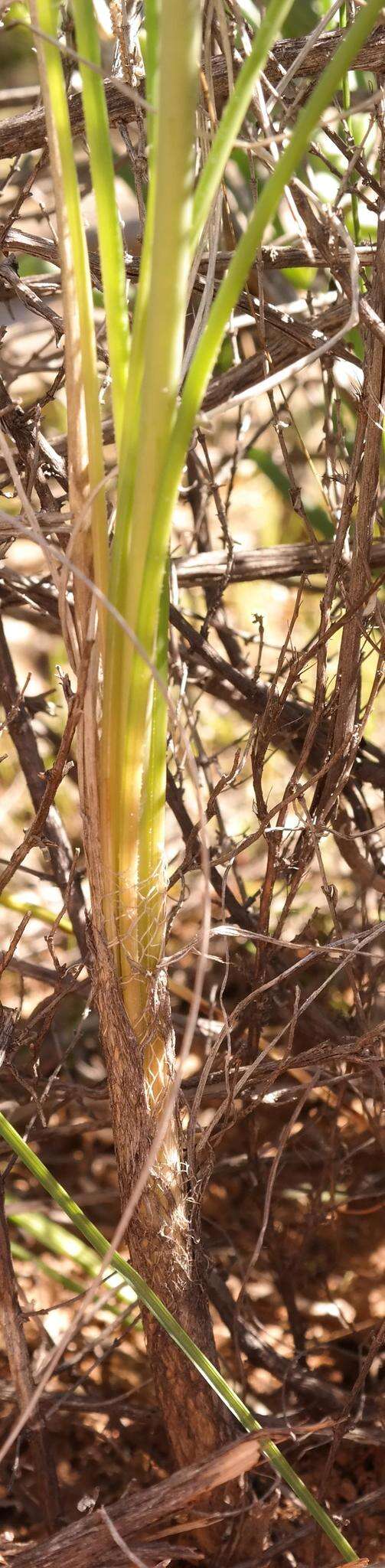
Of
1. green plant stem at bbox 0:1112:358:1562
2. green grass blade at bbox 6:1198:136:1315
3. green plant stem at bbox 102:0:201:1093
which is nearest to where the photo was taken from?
green plant stem at bbox 102:0:201:1093

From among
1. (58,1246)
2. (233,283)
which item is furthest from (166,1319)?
(233,283)

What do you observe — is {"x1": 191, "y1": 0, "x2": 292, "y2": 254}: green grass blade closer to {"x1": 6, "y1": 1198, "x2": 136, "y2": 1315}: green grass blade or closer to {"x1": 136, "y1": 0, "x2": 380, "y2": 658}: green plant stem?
{"x1": 136, "y1": 0, "x2": 380, "y2": 658}: green plant stem

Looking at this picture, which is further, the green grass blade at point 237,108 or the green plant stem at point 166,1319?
the green plant stem at point 166,1319

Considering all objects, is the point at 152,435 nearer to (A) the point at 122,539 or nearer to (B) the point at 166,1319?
(A) the point at 122,539

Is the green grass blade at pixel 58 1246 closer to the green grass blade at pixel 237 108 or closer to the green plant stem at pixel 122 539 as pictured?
the green plant stem at pixel 122 539

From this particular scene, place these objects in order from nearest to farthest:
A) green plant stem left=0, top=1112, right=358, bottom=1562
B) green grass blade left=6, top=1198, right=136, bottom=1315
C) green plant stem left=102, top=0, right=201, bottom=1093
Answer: green plant stem left=102, top=0, right=201, bottom=1093
green plant stem left=0, top=1112, right=358, bottom=1562
green grass blade left=6, top=1198, right=136, bottom=1315

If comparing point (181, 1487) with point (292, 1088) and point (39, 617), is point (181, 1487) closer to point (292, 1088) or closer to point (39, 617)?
point (292, 1088)

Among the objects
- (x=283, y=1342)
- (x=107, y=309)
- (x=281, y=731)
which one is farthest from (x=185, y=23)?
(x=283, y=1342)

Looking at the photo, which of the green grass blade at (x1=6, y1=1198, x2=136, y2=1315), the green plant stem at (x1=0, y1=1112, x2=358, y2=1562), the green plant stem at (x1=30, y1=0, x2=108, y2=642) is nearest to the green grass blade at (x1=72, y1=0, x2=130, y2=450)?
the green plant stem at (x1=30, y1=0, x2=108, y2=642)

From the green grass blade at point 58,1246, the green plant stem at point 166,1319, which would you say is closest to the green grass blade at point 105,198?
the green plant stem at point 166,1319
